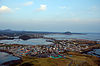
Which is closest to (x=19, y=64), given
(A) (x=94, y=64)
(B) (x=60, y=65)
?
(B) (x=60, y=65)

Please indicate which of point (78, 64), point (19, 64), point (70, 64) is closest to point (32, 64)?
point (19, 64)

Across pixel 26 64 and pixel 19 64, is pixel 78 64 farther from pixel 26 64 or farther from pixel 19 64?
pixel 19 64

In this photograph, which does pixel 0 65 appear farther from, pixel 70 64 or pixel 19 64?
pixel 70 64

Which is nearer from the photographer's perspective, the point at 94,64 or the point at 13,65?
the point at 13,65

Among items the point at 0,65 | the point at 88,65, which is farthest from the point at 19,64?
the point at 88,65

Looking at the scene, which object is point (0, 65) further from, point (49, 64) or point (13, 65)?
Answer: point (49, 64)

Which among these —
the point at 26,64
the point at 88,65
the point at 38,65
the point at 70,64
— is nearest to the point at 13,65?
the point at 26,64
